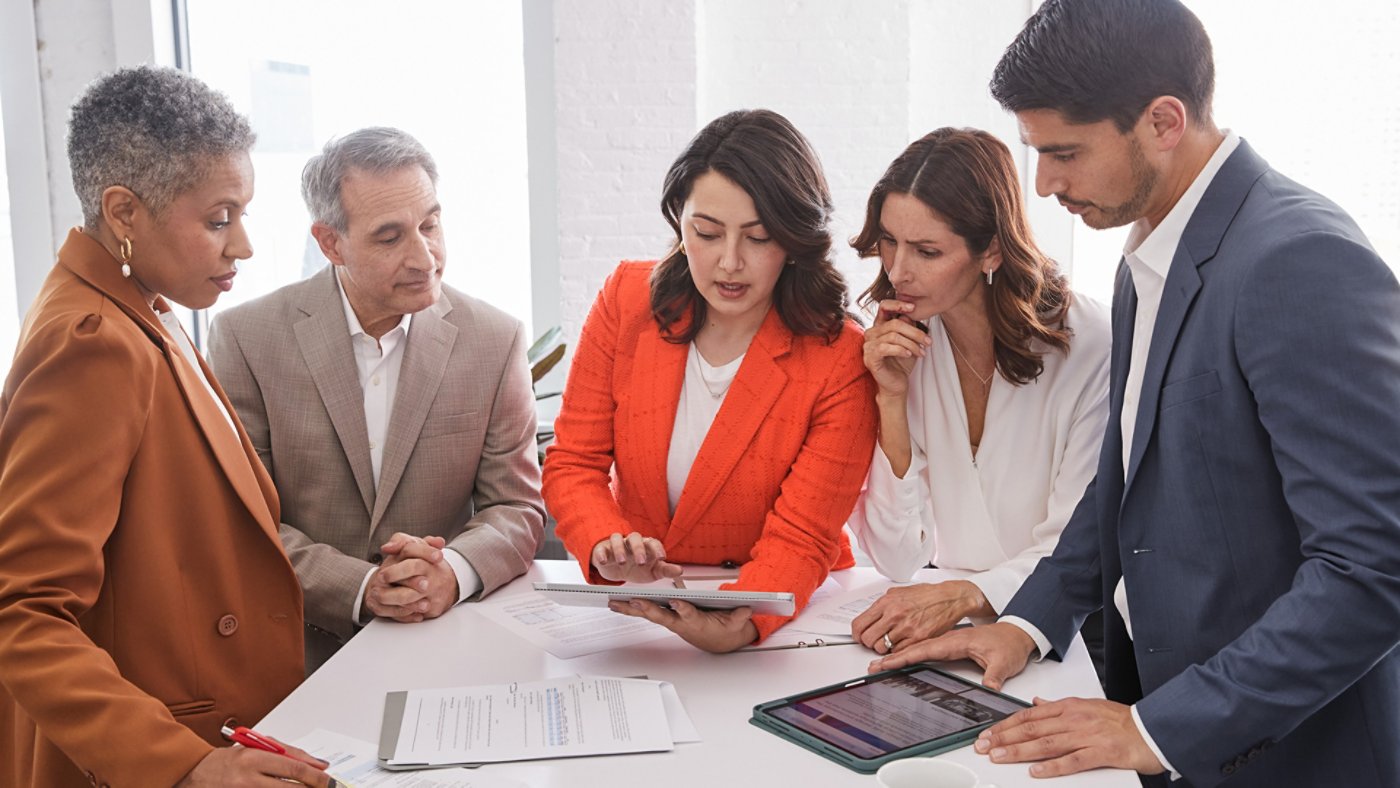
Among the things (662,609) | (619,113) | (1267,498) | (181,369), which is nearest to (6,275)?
(619,113)

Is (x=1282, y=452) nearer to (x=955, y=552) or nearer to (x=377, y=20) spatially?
(x=955, y=552)

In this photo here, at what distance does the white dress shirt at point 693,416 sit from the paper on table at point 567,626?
320 millimetres

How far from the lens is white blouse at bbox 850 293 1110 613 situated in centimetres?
222

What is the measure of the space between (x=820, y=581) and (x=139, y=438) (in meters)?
1.17

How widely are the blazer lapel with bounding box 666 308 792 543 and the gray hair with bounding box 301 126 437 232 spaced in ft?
2.72

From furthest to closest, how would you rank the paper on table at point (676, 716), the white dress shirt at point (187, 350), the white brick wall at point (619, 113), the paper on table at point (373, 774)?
1. the white brick wall at point (619, 113)
2. the white dress shirt at point (187, 350)
3. the paper on table at point (676, 716)
4. the paper on table at point (373, 774)

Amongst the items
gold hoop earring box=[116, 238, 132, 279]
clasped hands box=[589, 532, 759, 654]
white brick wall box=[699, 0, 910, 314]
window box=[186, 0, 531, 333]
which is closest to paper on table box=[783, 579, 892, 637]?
clasped hands box=[589, 532, 759, 654]

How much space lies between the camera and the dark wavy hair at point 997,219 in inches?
86.3

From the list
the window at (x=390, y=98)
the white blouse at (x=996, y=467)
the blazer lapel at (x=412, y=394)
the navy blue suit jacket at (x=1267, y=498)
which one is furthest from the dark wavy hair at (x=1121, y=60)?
the window at (x=390, y=98)

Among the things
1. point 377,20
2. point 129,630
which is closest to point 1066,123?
point 129,630

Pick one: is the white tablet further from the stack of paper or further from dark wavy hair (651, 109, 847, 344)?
dark wavy hair (651, 109, 847, 344)

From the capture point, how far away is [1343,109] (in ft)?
14.2

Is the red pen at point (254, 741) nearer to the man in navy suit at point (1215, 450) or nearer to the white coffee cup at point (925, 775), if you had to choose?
the white coffee cup at point (925, 775)

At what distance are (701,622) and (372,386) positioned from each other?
3.20 ft
